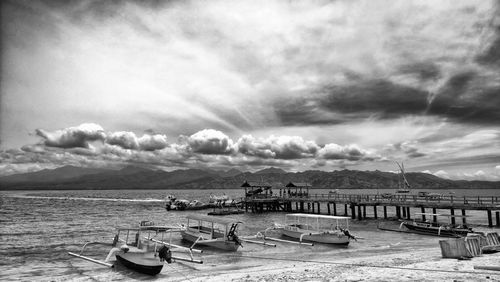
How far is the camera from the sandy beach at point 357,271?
15.8m

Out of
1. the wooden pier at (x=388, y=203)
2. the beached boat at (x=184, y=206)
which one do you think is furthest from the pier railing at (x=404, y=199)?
the beached boat at (x=184, y=206)

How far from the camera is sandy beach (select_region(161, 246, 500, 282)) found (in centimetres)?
1577

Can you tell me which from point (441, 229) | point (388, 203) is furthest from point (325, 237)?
point (388, 203)

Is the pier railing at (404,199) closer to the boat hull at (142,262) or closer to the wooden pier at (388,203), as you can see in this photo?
the wooden pier at (388,203)

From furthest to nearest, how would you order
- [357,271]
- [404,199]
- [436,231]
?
[404,199] < [436,231] < [357,271]

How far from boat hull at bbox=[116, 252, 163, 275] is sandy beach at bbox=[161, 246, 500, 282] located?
111cm

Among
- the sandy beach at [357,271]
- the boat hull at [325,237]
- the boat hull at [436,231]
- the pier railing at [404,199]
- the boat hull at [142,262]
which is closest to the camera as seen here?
the sandy beach at [357,271]

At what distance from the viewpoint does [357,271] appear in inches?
711

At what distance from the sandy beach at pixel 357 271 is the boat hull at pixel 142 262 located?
111cm

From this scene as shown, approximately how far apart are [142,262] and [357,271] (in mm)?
12399

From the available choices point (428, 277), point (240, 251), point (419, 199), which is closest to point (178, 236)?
point (240, 251)

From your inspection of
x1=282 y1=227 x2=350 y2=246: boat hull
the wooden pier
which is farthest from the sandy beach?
the wooden pier

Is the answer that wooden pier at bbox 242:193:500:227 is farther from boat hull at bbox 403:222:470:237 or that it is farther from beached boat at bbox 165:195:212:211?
beached boat at bbox 165:195:212:211

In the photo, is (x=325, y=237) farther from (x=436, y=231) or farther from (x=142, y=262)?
(x=142, y=262)
